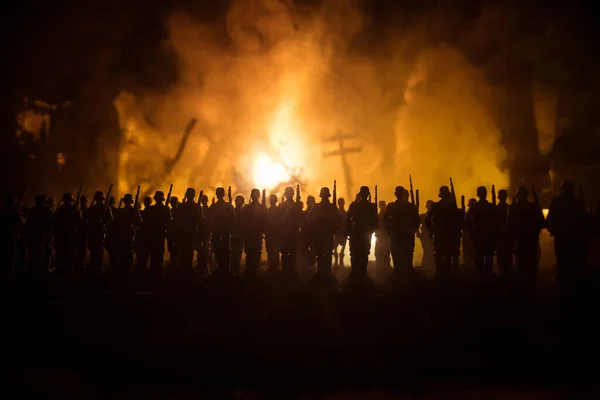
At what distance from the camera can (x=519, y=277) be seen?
396 inches

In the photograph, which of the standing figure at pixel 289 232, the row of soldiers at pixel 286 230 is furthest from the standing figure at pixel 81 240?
the standing figure at pixel 289 232

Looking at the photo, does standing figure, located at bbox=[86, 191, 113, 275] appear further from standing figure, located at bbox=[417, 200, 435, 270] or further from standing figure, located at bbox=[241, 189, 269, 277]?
standing figure, located at bbox=[417, 200, 435, 270]

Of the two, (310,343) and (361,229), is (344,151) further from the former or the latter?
(310,343)

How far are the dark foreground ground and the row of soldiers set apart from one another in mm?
1204

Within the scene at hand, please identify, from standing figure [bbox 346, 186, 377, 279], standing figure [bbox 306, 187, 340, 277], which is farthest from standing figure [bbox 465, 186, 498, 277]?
standing figure [bbox 306, 187, 340, 277]

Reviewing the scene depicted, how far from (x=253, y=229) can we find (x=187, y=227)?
1.59 metres

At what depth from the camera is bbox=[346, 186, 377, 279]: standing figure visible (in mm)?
10453

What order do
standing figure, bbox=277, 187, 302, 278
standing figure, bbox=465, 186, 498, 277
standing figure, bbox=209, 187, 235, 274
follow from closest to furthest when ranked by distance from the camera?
standing figure, bbox=465, 186, 498, 277, standing figure, bbox=277, 187, 302, 278, standing figure, bbox=209, 187, 235, 274

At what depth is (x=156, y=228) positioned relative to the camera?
11195mm

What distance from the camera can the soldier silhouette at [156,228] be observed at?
36.6ft

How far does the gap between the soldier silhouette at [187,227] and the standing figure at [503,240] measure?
7.04 metres

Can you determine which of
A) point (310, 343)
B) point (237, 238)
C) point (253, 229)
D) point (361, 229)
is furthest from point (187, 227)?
point (310, 343)

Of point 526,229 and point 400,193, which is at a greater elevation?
point 400,193

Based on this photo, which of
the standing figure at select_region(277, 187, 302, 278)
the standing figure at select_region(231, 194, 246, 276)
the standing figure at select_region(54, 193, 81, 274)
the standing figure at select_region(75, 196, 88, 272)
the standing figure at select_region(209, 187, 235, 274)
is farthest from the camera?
the standing figure at select_region(75, 196, 88, 272)
